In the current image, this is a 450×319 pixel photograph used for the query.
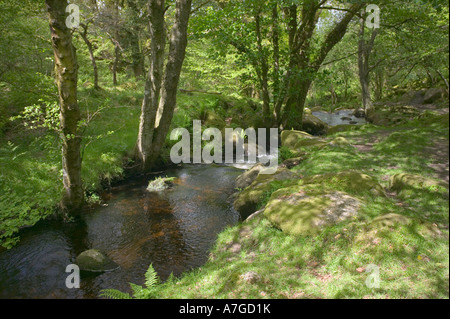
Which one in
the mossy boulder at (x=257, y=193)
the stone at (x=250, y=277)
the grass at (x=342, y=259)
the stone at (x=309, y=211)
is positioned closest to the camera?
the grass at (x=342, y=259)

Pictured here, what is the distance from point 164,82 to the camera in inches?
424

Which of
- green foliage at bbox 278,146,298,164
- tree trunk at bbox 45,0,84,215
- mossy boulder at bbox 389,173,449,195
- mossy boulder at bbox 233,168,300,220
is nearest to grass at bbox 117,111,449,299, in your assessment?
mossy boulder at bbox 389,173,449,195

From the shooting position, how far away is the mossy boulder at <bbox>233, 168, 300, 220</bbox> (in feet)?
24.9

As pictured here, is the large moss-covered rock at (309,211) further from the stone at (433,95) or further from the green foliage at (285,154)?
the stone at (433,95)

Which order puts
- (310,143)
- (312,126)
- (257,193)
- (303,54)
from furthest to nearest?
(312,126) → (303,54) → (310,143) → (257,193)

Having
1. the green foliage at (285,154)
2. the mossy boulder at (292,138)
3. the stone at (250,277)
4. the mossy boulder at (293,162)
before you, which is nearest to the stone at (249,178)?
the mossy boulder at (293,162)

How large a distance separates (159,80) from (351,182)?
7666 mm

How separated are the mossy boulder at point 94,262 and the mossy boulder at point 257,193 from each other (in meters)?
3.52

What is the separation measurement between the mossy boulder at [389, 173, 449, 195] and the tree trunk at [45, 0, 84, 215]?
7425 millimetres

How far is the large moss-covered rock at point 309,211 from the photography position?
5.11 m

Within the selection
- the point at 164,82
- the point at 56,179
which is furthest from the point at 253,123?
the point at 56,179

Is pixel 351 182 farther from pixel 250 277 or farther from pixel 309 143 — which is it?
pixel 309 143

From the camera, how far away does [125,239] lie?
688 centimetres

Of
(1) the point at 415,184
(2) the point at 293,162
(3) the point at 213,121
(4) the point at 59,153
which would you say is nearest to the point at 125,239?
(4) the point at 59,153
